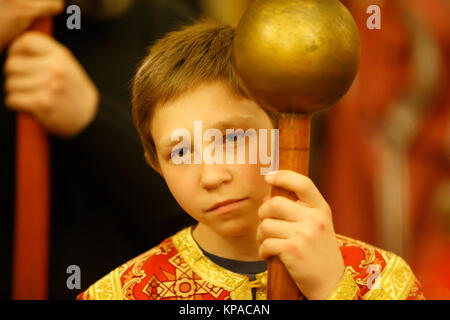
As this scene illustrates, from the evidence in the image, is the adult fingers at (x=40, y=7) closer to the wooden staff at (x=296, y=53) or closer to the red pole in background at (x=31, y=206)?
the red pole in background at (x=31, y=206)

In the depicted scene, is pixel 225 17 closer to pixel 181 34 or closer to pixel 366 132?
pixel 181 34

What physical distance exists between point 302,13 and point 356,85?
2.10 ft

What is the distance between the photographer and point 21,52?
0.59 meters

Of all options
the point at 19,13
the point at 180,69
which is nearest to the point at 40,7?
the point at 19,13

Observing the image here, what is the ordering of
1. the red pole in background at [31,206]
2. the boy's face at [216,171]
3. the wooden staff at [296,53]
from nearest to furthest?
the wooden staff at [296,53], the boy's face at [216,171], the red pole in background at [31,206]

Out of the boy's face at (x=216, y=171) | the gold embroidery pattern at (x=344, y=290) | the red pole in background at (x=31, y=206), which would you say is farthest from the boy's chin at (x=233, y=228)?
the red pole in background at (x=31, y=206)

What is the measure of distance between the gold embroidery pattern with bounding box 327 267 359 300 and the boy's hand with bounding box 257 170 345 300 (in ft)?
Answer: 0.07

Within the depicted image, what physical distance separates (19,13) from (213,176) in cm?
31

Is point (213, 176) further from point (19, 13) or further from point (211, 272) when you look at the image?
point (19, 13)

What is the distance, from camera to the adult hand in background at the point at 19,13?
1.92 feet

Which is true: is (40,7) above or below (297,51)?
above

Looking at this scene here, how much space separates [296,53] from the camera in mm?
366

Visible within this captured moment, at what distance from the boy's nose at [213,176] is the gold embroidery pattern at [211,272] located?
0.38ft

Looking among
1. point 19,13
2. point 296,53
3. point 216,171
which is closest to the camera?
point 296,53
